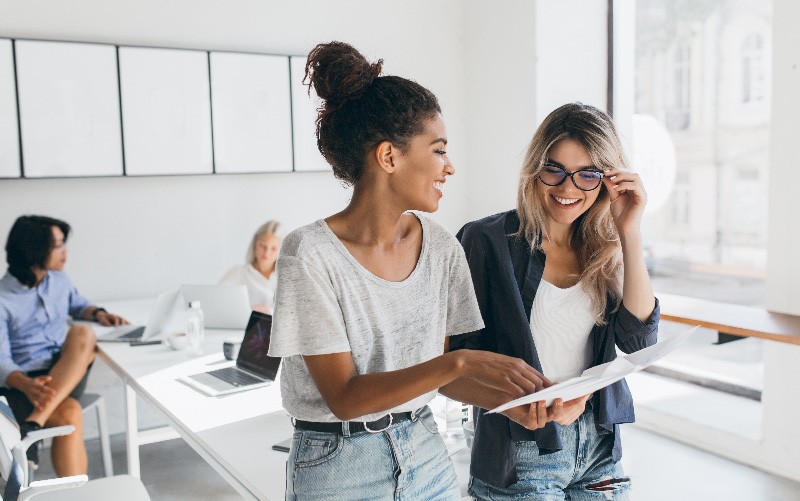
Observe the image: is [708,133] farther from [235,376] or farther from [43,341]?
[43,341]

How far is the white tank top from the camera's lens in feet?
5.30

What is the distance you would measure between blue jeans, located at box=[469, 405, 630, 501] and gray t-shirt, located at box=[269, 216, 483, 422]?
1.21 ft

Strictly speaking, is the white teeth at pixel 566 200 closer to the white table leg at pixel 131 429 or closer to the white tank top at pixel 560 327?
the white tank top at pixel 560 327

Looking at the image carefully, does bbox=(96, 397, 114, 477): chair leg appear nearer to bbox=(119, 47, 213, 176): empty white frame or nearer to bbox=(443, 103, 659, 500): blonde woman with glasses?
bbox=(119, 47, 213, 176): empty white frame

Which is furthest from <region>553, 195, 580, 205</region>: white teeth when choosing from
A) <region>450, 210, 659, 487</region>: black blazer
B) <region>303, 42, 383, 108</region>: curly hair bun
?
<region>303, 42, 383, 108</region>: curly hair bun

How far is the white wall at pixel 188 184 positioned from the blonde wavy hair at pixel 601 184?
3249 mm

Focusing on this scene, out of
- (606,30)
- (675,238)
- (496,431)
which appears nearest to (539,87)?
(606,30)

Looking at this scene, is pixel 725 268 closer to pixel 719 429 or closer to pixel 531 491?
pixel 719 429

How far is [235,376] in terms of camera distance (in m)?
2.80

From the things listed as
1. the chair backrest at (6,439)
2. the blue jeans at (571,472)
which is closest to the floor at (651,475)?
the chair backrest at (6,439)

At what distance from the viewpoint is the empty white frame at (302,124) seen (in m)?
4.84

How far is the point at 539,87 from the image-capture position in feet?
15.6

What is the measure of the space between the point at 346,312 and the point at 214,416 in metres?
1.34

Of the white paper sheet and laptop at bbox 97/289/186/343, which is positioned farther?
laptop at bbox 97/289/186/343
